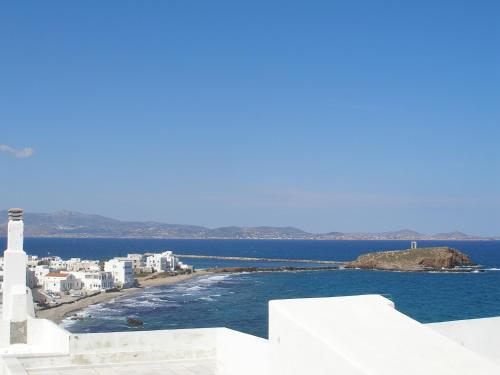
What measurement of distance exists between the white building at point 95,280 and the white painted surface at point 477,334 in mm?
64379

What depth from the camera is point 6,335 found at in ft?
35.7

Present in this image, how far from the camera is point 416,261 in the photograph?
10656 cm

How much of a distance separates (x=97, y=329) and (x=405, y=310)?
1054 inches

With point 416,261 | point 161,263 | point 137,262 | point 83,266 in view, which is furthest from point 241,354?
point 416,261

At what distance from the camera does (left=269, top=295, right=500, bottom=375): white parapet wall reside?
450 centimetres

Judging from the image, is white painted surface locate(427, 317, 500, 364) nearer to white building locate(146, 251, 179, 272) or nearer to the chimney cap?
the chimney cap

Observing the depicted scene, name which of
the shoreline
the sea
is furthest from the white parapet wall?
the shoreline

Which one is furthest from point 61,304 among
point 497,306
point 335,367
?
point 335,367

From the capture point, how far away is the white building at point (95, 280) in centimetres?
6888

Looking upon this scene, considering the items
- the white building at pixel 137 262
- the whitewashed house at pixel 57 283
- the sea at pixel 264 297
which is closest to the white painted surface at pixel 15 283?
the sea at pixel 264 297

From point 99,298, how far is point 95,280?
628 centimetres

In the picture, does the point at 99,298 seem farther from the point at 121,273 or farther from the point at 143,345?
the point at 143,345

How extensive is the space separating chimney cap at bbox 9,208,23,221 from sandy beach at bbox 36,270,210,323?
1483 inches

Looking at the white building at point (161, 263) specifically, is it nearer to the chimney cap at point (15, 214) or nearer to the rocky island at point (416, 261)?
the rocky island at point (416, 261)
